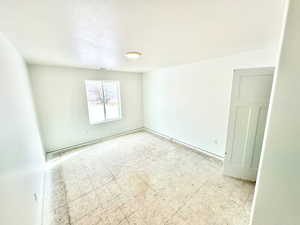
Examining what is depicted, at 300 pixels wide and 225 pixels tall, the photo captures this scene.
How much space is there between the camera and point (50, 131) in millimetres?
3348

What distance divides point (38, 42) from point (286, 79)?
8.69 ft

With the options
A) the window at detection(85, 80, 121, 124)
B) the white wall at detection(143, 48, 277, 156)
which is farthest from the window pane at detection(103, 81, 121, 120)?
the white wall at detection(143, 48, 277, 156)

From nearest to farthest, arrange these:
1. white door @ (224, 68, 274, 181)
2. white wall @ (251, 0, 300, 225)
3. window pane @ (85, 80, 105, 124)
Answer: white wall @ (251, 0, 300, 225), white door @ (224, 68, 274, 181), window pane @ (85, 80, 105, 124)

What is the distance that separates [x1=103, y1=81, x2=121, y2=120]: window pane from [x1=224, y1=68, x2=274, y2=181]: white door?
3639 millimetres

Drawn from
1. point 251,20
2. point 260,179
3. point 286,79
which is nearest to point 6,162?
point 260,179

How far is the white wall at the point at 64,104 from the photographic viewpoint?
3.15 m

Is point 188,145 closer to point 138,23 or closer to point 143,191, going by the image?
point 143,191

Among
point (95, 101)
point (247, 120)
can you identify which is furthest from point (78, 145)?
point (247, 120)

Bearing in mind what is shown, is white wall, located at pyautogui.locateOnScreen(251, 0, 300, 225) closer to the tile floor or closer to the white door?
the tile floor

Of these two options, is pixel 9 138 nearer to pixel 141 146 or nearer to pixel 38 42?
pixel 38 42

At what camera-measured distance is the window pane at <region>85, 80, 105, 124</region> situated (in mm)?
3964

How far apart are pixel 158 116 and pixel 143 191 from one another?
2795mm

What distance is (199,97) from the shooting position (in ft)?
10.4

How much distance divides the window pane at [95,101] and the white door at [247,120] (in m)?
3.82
